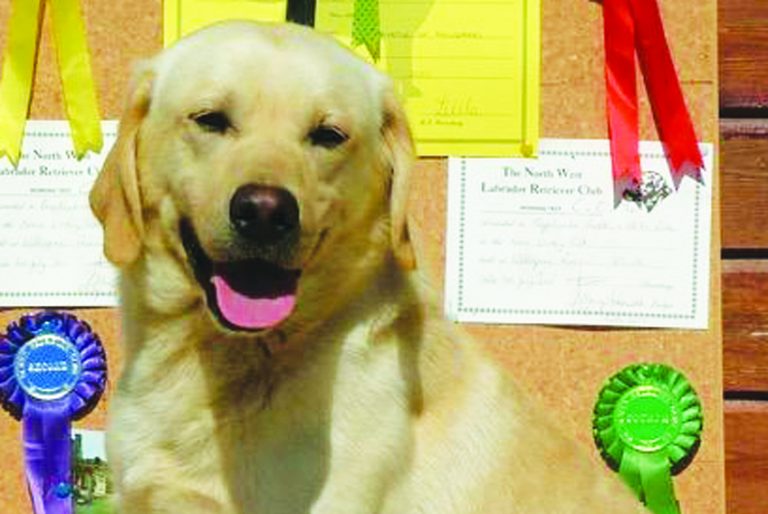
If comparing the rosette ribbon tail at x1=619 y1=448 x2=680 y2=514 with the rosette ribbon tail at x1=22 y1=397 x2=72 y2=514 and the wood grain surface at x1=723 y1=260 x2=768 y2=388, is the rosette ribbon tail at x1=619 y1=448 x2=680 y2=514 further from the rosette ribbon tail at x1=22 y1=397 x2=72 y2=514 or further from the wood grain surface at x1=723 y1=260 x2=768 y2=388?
the rosette ribbon tail at x1=22 y1=397 x2=72 y2=514

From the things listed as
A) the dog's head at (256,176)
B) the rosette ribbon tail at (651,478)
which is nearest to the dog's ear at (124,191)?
the dog's head at (256,176)

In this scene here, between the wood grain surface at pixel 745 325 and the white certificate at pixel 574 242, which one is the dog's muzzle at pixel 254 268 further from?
the wood grain surface at pixel 745 325

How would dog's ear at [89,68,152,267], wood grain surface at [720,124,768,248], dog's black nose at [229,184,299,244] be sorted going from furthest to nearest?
wood grain surface at [720,124,768,248] < dog's ear at [89,68,152,267] < dog's black nose at [229,184,299,244]

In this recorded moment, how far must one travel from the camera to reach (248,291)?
203 cm

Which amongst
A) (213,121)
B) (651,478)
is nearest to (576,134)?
(651,478)

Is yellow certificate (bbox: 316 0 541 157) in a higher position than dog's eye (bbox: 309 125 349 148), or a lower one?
higher

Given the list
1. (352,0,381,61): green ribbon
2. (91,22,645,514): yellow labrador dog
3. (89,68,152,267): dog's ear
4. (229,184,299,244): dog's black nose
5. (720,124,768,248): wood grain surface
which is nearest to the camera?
(229,184,299,244): dog's black nose

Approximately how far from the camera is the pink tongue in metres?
1.98

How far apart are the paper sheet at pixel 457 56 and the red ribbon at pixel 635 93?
0.15m

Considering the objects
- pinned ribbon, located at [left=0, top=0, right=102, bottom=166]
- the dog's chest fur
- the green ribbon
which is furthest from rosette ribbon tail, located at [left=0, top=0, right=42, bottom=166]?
the dog's chest fur

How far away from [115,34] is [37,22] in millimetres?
157

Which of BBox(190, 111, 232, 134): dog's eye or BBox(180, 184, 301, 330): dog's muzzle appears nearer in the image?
BBox(180, 184, 301, 330): dog's muzzle

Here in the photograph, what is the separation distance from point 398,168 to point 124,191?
1.45 feet

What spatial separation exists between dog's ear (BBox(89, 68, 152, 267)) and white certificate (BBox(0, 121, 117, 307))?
648mm
